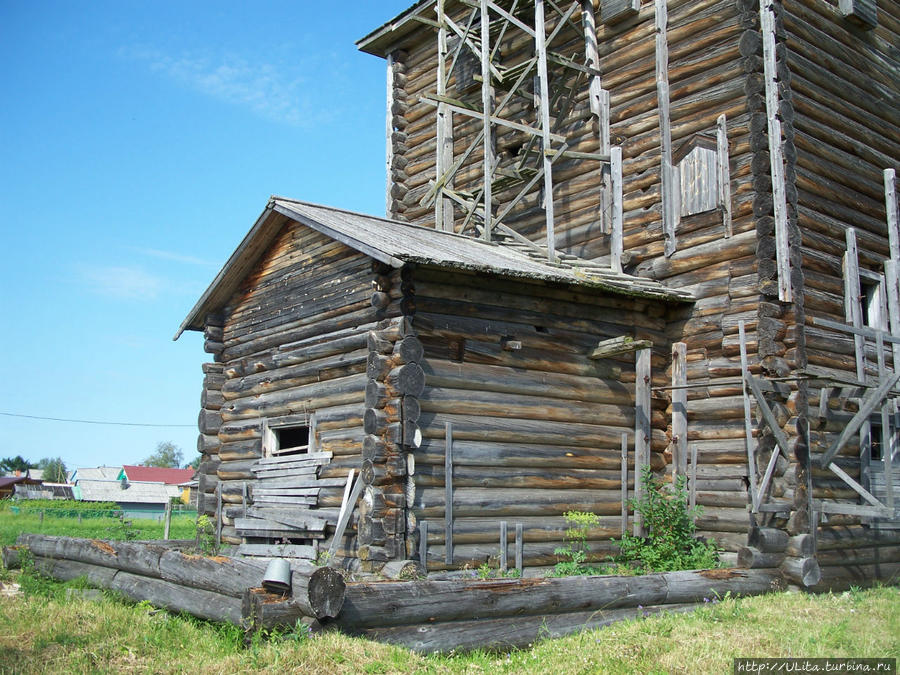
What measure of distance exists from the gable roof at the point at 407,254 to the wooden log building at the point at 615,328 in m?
0.07

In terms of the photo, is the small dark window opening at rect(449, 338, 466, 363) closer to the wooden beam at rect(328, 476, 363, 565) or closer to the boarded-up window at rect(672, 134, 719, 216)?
the wooden beam at rect(328, 476, 363, 565)

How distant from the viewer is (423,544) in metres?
11.0

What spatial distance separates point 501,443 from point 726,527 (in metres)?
3.55

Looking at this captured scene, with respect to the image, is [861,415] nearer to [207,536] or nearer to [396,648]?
[396,648]

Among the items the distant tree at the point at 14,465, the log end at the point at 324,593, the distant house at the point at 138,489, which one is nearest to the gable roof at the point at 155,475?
the distant house at the point at 138,489

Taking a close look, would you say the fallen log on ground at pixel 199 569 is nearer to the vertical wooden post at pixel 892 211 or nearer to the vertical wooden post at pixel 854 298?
the vertical wooden post at pixel 854 298

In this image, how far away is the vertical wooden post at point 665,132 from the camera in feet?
46.1

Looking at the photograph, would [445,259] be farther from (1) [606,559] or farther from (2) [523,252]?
(1) [606,559]

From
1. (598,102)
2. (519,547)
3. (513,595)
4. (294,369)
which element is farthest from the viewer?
(598,102)

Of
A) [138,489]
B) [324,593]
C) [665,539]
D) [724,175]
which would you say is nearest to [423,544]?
[324,593]

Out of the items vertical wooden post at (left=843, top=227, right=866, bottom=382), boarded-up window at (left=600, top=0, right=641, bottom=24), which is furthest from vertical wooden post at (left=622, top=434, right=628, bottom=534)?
boarded-up window at (left=600, top=0, right=641, bottom=24)

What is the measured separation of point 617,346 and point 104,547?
736 centimetres

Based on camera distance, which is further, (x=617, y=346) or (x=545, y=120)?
(x=545, y=120)

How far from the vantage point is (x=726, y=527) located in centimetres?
1268
